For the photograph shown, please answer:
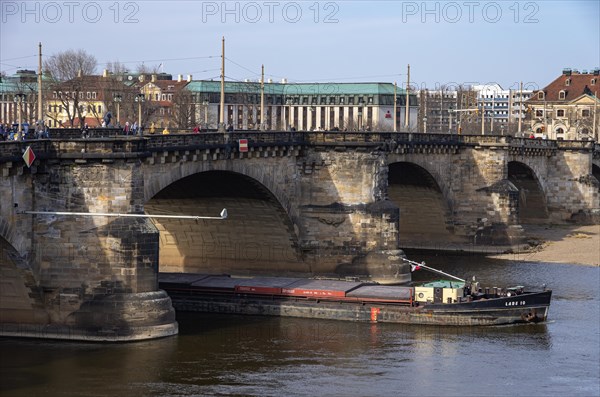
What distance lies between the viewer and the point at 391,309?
56.9 meters

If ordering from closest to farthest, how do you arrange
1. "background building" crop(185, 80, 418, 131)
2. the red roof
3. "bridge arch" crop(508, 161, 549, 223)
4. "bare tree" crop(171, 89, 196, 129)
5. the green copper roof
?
1. "bridge arch" crop(508, 161, 549, 223)
2. "bare tree" crop(171, 89, 196, 129)
3. the green copper roof
4. "background building" crop(185, 80, 418, 131)
5. the red roof

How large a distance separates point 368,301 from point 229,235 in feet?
41.7

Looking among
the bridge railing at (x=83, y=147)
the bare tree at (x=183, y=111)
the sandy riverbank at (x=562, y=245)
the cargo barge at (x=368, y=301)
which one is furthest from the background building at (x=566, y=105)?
the bridge railing at (x=83, y=147)

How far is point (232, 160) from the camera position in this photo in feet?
200

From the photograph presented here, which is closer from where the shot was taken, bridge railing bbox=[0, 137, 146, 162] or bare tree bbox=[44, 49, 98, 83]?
bridge railing bbox=[0, 137, 146, 162]

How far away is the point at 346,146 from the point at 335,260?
6.29 m

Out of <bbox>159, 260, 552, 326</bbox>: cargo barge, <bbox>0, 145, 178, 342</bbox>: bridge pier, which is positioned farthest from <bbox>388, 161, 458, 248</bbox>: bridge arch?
<bbox>0, 145, 178, 342</bbox>: bridge pier

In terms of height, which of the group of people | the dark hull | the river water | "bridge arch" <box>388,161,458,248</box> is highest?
the group of people

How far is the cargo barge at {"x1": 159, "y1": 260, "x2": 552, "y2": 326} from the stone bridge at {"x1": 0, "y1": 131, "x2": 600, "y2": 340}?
12.6 feet

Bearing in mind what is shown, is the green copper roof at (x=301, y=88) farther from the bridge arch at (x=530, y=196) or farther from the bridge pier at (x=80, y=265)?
the bridge pier at (x=80, y=265)

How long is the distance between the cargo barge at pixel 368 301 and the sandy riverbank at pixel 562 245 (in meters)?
24.2

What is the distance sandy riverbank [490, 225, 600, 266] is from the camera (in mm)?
82875

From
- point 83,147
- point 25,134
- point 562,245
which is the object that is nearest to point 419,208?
point 562,245

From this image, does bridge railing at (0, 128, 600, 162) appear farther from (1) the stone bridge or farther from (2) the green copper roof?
(2) the green copper roof
